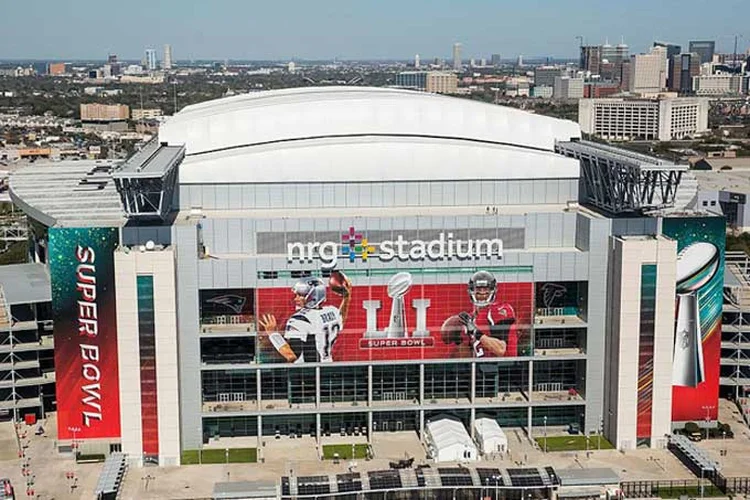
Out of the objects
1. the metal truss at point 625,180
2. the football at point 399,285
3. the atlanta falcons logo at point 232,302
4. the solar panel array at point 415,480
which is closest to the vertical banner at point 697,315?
the metal truss at point 625,180

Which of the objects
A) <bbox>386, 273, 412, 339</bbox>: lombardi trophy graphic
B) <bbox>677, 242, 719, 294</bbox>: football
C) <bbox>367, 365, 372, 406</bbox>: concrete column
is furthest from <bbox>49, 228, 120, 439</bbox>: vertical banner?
<bbox>677, 242, 719, 294</bbox>: football

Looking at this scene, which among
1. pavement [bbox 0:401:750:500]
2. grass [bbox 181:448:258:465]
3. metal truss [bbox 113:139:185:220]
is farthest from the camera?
grass [bbox 181:448:258:465]

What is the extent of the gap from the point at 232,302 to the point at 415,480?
1566 cm

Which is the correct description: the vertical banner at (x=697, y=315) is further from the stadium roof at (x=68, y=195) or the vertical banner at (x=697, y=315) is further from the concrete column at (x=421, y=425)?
the stadium roof at (x=68, y=195)

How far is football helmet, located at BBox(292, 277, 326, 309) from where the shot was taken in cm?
5919

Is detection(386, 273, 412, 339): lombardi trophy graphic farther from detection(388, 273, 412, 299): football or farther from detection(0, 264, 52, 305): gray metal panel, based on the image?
detection(0, 264, 52, 305): gray metal panel

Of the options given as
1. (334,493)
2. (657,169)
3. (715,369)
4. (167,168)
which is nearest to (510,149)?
(657,169)

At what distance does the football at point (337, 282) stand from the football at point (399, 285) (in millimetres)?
2608

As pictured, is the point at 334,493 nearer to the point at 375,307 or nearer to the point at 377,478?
the point at 377,478

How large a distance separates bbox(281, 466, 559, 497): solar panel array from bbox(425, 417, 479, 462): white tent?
156 inches

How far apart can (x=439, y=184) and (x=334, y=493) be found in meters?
23.4

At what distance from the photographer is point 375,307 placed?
59906 millimetres

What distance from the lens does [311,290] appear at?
59.3m

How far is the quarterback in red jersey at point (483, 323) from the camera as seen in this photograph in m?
60.2
